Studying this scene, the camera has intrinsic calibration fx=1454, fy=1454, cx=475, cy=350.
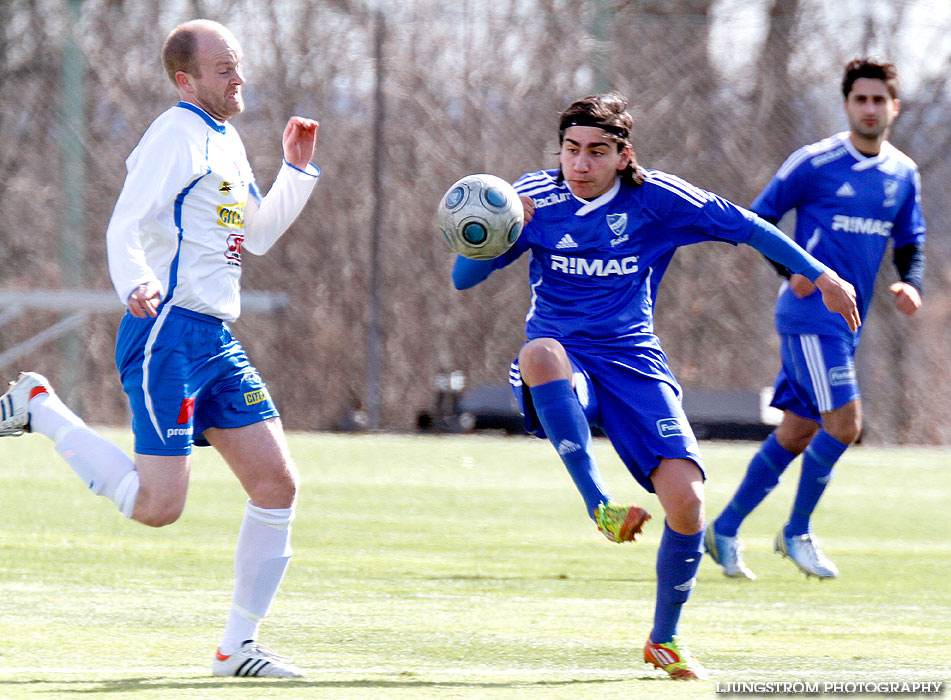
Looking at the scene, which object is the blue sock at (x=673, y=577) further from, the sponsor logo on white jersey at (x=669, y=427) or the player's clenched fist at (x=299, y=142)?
the player's clenched fist at (x=299, y=142)

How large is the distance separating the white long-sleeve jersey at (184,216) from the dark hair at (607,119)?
39.8 inches

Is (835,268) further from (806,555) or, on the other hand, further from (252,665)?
(252,665)

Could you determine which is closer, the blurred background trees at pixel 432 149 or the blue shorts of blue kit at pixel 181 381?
the blue shorts of blue kit at pixel 181 381

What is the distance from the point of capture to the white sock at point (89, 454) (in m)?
4.06

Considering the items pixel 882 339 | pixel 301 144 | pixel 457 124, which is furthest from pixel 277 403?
pixel 301 144

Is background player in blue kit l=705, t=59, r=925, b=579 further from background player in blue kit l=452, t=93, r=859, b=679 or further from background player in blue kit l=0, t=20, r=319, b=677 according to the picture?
background player in blue kit l=0, t=20, r=319, b=677

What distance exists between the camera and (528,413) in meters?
4.59

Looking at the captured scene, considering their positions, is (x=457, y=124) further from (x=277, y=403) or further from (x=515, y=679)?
(x=515, y=679)

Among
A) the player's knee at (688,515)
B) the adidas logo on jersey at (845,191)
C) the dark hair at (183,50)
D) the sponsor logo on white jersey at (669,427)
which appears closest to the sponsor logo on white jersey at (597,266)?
the sponsor logo on white jersey at (669,427)

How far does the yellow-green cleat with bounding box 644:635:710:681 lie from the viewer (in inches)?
157

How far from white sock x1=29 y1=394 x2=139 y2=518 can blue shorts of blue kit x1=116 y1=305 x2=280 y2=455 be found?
0.11m

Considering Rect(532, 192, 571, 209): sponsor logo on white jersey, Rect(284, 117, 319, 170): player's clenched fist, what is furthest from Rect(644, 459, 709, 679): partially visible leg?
Rect(284, 117, 319, 170): player's clenched fist

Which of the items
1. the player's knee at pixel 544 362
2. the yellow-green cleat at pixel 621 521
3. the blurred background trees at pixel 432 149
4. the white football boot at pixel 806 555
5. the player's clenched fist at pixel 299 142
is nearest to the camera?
the yellow-green cleat at pixel 621 521

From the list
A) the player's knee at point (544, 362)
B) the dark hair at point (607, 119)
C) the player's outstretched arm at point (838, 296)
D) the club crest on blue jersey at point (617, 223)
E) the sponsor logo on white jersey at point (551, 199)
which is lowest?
the player's knee at point (544, 362)
